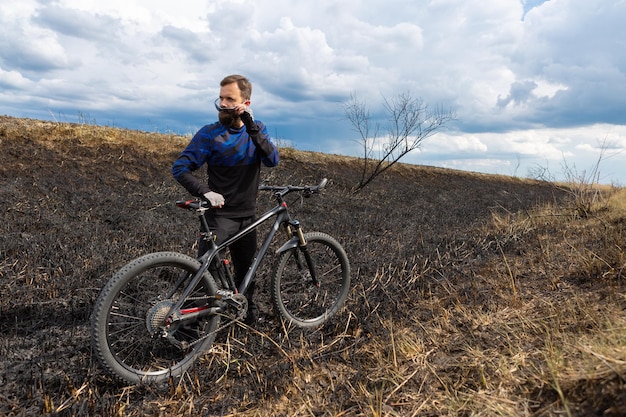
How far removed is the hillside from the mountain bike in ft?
0.57

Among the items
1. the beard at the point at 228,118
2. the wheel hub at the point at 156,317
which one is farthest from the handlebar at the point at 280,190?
the wheel hub at the point at 156,317

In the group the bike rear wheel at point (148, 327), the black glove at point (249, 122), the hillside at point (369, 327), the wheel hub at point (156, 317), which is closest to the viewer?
the hillside at point (369, 327)

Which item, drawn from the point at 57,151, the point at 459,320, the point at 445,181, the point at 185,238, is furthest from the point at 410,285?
the point at 445,181

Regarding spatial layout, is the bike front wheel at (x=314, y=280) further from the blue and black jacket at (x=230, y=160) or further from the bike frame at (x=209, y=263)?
the blue and black jacket at (x=230, y=160)

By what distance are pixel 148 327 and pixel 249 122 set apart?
5.63ft

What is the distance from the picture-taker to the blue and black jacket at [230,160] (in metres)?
3.52

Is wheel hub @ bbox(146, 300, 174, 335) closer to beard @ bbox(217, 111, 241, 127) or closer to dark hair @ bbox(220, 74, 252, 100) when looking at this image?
beard @ bbox(217, 111, 241, 127)

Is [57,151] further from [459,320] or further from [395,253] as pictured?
[459,320]

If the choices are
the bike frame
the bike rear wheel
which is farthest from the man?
the bike rear wheel

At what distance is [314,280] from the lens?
431 centimetres

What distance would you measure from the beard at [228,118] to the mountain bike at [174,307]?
0.71 metres

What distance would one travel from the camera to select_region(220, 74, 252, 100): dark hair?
351 cm

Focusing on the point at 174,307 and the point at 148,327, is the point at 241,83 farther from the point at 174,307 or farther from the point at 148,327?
the point at 148,327

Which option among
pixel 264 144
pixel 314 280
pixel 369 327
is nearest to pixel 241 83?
pixel 264 144
